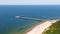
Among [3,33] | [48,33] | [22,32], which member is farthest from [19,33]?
[48,33]

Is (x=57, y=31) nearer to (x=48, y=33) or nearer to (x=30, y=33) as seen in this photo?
(x=48, y=33)

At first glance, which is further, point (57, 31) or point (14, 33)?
point (14, 33)

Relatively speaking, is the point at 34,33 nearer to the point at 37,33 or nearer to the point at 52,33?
the point at 37,33

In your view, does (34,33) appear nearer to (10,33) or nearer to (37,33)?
(37,33)

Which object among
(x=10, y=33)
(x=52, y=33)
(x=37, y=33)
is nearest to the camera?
(x=52, y=33)

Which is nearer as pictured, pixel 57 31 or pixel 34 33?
pixel 57 31

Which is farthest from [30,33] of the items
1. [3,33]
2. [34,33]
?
[3,33]

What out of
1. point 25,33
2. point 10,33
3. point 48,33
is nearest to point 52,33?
point 48,33

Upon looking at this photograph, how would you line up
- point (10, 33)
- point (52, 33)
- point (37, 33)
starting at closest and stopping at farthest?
point (52, 33) → point (37, 33) → point (10, 33)
